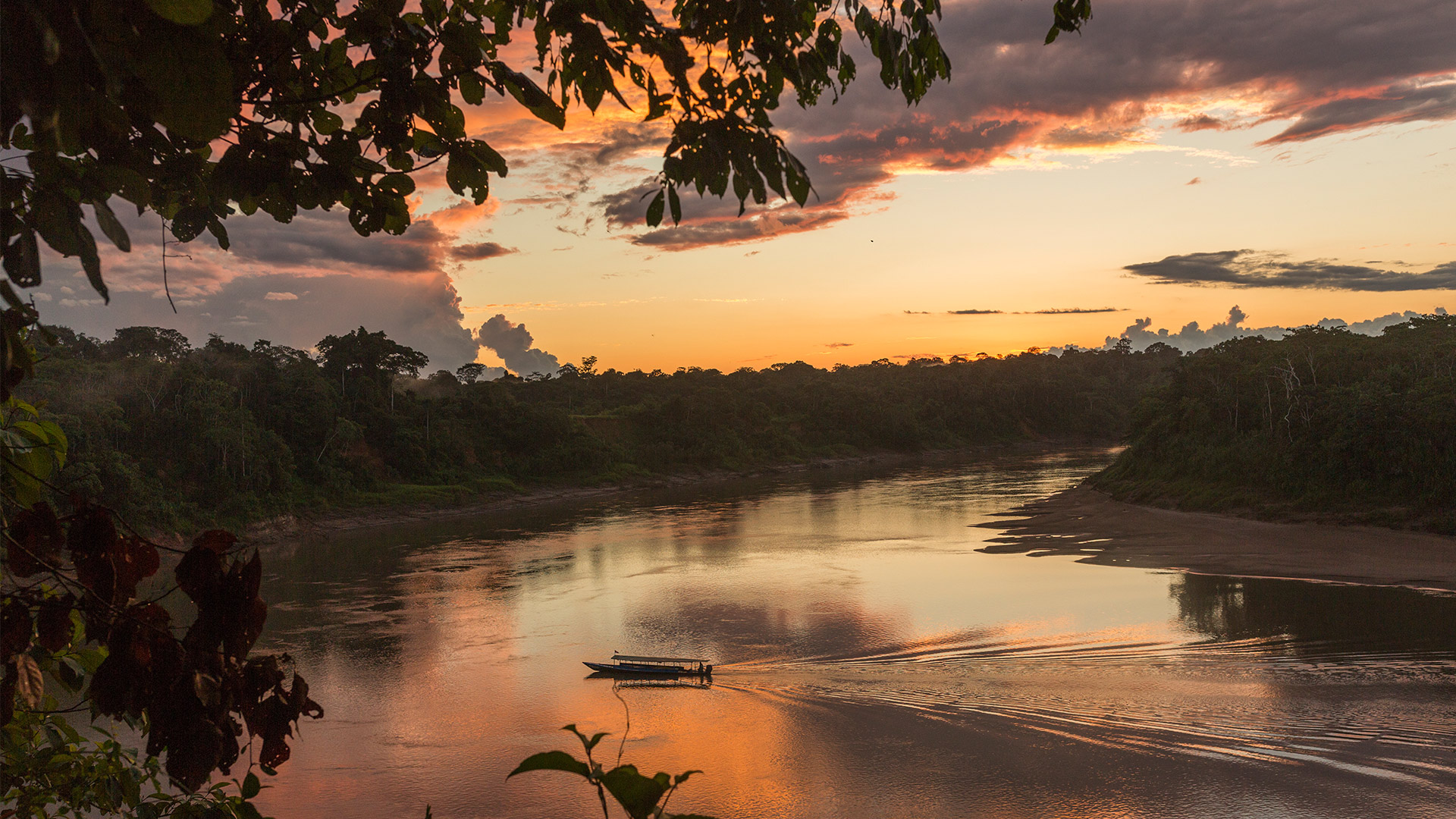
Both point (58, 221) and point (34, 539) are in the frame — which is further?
point (34, 539)

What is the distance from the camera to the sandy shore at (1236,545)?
22078 mm

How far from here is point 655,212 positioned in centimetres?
277

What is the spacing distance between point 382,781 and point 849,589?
1401 centimetres

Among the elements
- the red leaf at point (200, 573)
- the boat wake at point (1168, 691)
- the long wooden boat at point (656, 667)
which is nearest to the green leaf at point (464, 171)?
the red leaf at point (200, 573)

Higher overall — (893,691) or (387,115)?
(387,115)

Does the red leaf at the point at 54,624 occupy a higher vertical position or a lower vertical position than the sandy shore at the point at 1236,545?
higher

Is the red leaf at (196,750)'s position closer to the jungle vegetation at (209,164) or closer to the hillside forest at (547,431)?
the jungle vegetation at (209,164)

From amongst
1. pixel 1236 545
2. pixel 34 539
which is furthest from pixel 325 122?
pixel 1236 545

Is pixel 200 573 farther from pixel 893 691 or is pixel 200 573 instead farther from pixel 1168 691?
pixel 1168 691

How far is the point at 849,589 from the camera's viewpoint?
78.5ft

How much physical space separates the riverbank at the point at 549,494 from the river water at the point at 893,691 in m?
6.52

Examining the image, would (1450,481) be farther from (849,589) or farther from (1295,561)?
(849,589)

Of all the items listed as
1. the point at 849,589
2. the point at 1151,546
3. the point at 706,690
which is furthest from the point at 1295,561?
the point at 706,690

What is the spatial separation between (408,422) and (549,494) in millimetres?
9575
